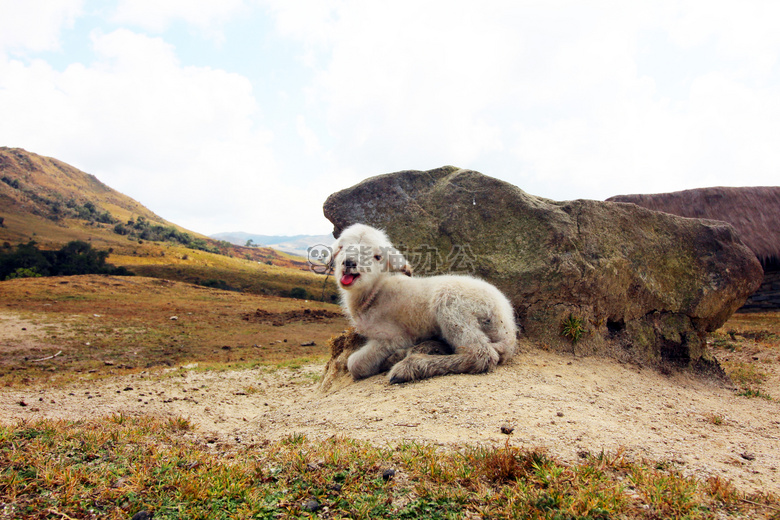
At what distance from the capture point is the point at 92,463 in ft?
10.5

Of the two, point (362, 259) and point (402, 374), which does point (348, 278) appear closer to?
point (362, 259)

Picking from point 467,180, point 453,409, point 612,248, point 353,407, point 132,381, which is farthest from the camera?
point 132,381

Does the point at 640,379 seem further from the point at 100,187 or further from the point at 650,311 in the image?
the point at 100,187

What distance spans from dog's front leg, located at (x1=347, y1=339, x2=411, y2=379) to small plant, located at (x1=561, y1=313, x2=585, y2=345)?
2.88m

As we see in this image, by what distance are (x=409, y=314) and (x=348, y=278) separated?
3.55 ft

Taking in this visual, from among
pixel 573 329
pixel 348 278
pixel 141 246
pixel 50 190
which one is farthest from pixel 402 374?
pixel 50 190

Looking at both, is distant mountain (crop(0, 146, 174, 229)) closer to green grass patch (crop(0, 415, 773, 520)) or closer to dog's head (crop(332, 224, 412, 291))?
dog's head (crop(332, 224, 412, 291))

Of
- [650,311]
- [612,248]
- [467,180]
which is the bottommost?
[650,311]

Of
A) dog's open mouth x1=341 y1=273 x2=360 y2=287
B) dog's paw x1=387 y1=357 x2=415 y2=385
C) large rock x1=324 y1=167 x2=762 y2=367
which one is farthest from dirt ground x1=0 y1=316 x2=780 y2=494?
dog's open mouth x1=341 y1=273 x2=360 y2=287

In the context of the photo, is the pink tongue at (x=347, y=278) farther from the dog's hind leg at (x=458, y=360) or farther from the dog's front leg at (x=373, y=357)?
the dog's hind leg at (x=458, y=360)

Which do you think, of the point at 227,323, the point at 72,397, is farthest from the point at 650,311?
the point at 227,323

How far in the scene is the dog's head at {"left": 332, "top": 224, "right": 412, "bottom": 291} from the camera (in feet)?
18.1

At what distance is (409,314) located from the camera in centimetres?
591

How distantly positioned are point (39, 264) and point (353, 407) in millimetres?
44082
